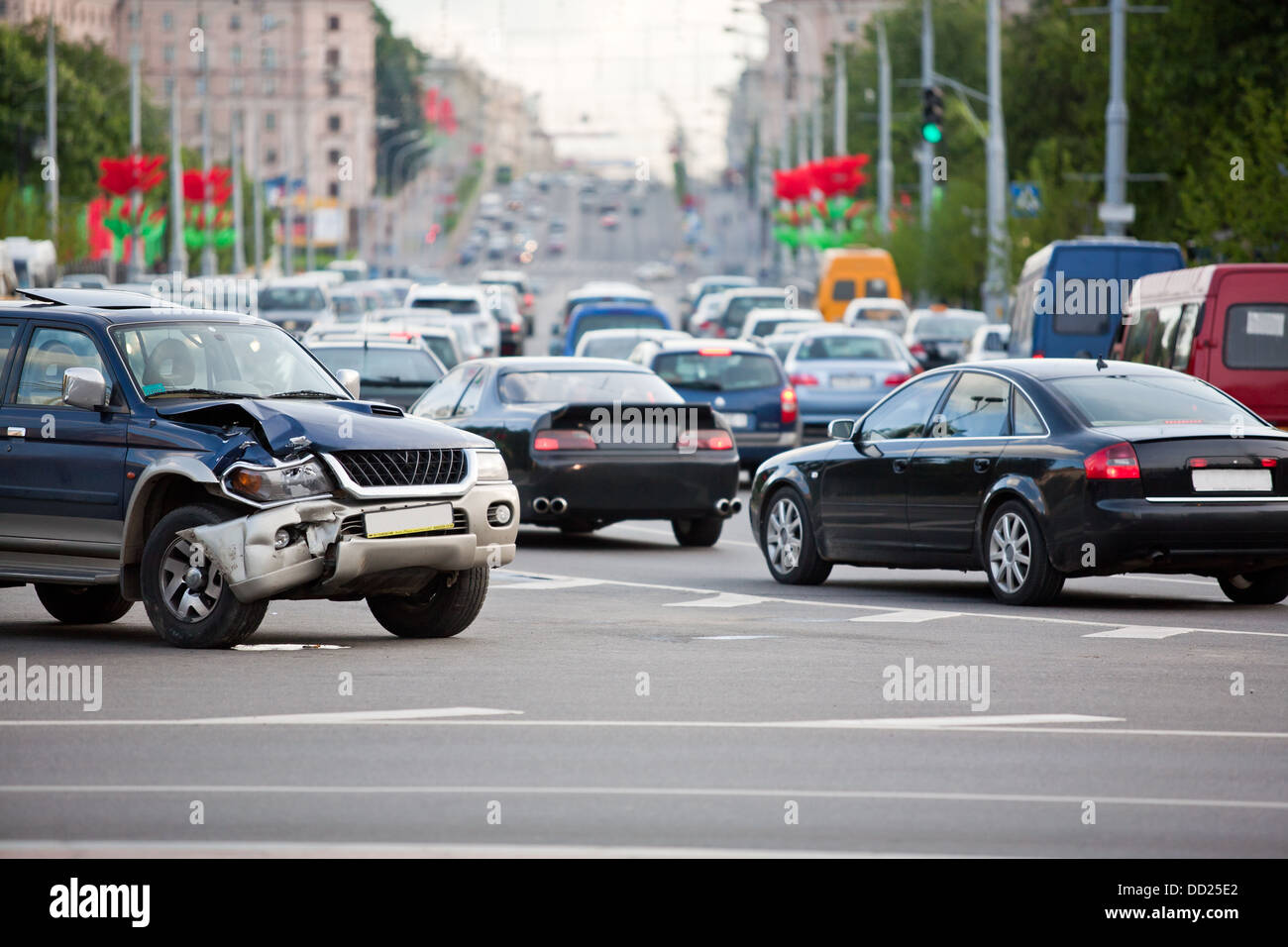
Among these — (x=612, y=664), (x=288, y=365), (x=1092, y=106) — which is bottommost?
(x=612, y=664)

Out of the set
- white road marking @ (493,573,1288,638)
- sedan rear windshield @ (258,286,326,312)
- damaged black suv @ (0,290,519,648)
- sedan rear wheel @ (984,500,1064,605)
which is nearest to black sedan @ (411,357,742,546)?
white road marking @ (493,573,1288,638)

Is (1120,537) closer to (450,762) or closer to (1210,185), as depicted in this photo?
(450,762)

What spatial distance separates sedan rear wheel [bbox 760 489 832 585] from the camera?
1695cm

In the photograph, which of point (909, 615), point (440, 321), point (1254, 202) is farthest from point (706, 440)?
point (440, 321)

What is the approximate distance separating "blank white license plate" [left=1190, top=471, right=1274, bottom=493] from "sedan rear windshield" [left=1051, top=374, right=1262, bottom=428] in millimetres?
435

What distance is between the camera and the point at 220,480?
39.4 feet

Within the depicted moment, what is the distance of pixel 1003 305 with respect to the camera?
5628 centimetres

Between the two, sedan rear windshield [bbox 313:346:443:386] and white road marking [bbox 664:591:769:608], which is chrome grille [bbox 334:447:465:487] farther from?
sedan rear windshield [bbox 313:346:443:386]

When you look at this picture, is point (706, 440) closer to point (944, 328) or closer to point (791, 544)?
point (791, 544)

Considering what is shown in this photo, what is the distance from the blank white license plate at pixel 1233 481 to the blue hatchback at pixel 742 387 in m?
11.9

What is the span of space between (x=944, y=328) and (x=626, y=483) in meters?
26.7
